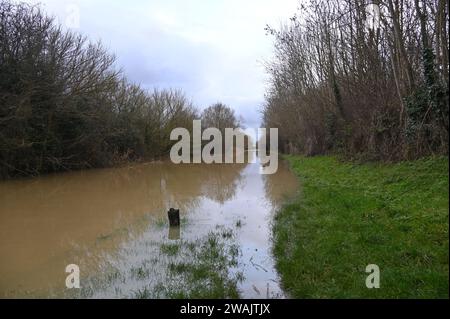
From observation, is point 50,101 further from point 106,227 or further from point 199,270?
point 199,270

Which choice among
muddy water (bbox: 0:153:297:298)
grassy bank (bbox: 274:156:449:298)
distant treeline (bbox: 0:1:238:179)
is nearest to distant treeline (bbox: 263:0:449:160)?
grassy bank (bbox: 274:156:449:298)

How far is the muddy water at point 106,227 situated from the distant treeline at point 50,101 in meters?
3.48

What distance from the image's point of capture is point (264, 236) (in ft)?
24.3

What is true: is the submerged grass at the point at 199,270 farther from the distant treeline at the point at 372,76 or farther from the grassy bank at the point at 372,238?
the distant treeline at the point at 372,76

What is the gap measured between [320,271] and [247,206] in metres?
6.28

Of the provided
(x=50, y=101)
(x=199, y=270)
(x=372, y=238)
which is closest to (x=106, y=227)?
(x=199, y=270)

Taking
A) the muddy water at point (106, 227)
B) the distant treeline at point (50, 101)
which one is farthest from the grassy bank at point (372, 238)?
the distant treeline at point (50, 101)

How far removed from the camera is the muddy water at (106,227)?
5398 mm

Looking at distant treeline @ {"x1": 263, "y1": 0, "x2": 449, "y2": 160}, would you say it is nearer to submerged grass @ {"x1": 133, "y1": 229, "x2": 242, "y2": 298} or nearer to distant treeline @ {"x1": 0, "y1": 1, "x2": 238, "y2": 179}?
submerged grass @ {"x1": 133, "y1": 229, "x2": 242, "y2": 298}

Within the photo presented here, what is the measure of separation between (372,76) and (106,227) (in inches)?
511

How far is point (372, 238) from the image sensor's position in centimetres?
582

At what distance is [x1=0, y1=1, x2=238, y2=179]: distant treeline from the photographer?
56.8ft
